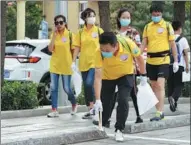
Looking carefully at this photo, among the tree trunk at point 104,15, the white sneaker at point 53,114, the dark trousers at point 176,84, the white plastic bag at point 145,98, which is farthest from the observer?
the tree trunk at point 104,15

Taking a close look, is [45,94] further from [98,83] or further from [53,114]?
[98,83]

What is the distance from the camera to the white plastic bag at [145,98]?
8.22 meters

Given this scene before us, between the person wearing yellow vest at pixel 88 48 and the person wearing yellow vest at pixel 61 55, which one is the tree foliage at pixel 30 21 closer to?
the person wearing yellow vest at pixel 61 55

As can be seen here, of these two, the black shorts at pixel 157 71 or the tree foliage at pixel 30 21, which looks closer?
the black shorts at pixel 157 71

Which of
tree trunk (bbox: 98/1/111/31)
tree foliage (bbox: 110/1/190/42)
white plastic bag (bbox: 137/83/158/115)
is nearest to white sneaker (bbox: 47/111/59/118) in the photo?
white plastic bag (bbox: 137/83/158/115)

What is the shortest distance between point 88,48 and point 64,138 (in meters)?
2.57

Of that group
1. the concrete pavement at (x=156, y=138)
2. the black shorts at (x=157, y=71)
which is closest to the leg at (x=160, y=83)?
the black shorts at (x=157, y=71)

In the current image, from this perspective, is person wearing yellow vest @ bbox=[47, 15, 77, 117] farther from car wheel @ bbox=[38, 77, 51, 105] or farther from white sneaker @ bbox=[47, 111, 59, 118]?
car wheel @ bbox=[38, 77, 51, 105]

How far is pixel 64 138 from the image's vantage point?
6.97 meters

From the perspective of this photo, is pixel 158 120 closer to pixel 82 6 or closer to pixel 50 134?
pixel 50 134

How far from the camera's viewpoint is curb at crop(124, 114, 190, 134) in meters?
8.04

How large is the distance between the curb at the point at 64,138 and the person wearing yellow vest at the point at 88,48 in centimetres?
170

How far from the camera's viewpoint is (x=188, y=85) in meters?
15.5

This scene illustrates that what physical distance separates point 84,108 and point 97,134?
3.62 metres
